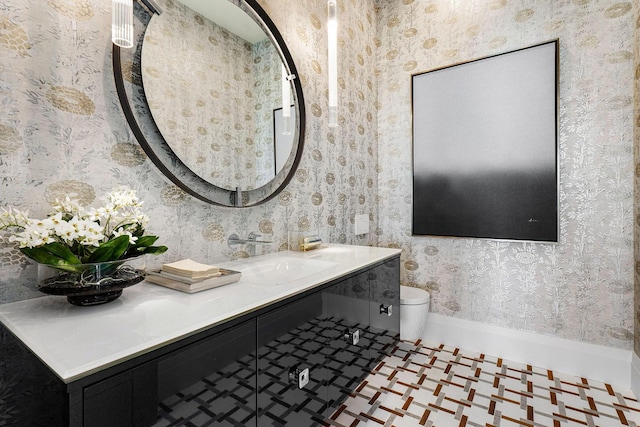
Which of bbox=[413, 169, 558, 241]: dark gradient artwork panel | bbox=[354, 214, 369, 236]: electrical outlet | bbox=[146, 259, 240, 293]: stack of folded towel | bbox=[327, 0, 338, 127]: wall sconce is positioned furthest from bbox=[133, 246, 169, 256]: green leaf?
bbox=[413, 169, 558, 241]: dark gradient artwork panel

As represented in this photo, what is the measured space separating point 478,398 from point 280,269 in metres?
1.27

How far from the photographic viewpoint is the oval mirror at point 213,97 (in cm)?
119

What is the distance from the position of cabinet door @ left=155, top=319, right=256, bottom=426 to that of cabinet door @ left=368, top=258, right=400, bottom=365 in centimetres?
86

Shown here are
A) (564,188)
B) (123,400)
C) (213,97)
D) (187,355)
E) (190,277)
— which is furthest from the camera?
(564,188)

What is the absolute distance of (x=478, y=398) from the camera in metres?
1.69

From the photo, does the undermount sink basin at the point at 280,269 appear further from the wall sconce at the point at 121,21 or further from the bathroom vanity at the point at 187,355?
the wall sconce at the point at 121,21

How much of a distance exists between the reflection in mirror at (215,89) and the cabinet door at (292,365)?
71 cm

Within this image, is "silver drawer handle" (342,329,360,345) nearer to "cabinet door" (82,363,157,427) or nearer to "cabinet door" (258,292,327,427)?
"cabinet door" (258,292,327,427)

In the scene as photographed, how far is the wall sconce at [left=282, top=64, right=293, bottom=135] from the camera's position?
70.2 inches

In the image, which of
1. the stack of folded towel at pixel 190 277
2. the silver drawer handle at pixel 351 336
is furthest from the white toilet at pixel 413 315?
the stack of folded towel at pixel 190 277

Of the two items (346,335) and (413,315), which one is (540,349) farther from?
(346,335)

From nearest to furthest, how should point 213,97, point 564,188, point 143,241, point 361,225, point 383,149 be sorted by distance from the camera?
point 143,241
point 213,97
point 564,188
point 361,225
point 383,149

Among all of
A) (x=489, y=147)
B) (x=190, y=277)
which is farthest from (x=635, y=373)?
(x=190, y=277)

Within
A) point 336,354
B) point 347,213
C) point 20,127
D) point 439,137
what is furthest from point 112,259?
point 439,137
